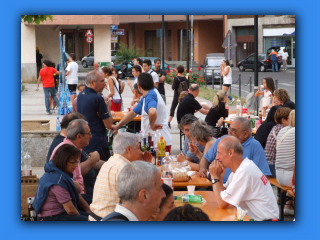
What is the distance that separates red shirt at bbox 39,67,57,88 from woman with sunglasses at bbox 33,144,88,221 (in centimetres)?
953

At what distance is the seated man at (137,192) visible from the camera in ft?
10.2

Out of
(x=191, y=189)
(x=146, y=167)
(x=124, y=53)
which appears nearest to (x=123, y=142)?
(x=191, y=189)

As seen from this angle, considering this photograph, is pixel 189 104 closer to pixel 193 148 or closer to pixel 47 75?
pixel 193 148

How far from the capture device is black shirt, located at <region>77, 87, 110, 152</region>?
643 cm

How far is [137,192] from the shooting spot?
3.10 m

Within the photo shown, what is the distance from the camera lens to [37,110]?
12.5 metres

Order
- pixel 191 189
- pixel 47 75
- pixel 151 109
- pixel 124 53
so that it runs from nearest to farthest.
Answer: pixel 191 189
pixel 151 109
pixel 47 75
pixel 124 53

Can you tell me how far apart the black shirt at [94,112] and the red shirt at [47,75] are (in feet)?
24.3

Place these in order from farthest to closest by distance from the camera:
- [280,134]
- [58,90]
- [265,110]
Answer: [58,90]
[265,110]
[280,134]

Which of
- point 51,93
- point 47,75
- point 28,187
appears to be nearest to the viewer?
point 28,187

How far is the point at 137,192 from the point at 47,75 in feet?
36.3
